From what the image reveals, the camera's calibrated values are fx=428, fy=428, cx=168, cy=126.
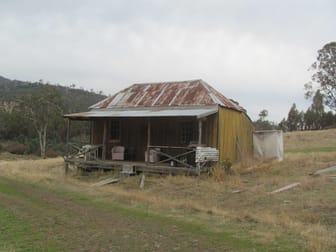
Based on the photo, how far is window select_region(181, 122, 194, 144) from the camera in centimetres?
2028

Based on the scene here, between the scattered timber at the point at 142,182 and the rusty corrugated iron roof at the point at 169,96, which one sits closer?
the scattered timber at the point at 142,182

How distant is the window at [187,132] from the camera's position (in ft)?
66.5

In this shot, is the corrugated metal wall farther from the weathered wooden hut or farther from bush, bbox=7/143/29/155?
bush, bbox=7/143/29/155

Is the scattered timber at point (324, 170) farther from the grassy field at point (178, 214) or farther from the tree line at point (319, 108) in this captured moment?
the tree line at point (319, 108)

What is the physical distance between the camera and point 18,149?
47.5m

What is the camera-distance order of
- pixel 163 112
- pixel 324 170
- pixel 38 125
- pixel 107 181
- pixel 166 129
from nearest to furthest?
pixel 324 170 → pixel 107 181 → pixel 163 112 → pixel 166 129 → pixel 38 125

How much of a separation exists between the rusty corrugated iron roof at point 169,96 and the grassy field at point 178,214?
13.5 ft

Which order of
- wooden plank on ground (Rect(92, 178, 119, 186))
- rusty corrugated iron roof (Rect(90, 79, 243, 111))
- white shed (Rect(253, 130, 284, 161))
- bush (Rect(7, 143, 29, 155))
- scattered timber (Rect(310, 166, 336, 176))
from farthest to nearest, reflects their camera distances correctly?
A: bush (Rect(7, 143, 29, 155)), white shed (Rect(253, 130, 284, 161)), rusty corrugated iron roof (Rect(90, 79, 243, 111)), wooden plank on ground (Rect(92, 178, 119, 186)), scattered timber (Rect(310, 166, 336, 176))

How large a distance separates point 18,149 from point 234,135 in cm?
3309

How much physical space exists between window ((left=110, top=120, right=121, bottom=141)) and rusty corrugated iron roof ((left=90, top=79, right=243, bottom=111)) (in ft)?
2.84

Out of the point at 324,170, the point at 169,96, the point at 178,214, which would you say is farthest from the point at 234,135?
the point at 178,214

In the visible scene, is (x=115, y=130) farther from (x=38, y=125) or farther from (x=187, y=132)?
(x=38, y=125)

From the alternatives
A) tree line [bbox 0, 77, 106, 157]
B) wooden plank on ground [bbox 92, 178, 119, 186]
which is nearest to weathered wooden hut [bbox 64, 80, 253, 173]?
wooden plank on ground [bbox 92, 178, 119, 186]

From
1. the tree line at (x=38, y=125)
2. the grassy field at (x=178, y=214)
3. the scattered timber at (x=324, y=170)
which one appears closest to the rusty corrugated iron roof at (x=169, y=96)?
the grassy field at (x=178, y=214)
